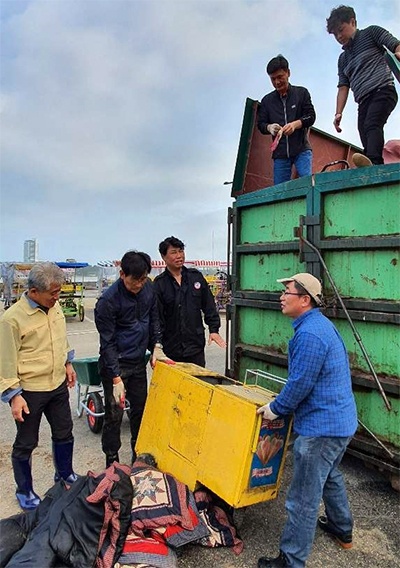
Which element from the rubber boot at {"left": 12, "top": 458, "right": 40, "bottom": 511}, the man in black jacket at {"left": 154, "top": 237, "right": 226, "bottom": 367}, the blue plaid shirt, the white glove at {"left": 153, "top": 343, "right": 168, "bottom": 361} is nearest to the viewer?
the blue plaid shirt

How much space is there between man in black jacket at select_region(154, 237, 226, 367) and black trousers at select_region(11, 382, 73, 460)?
3.45 feet

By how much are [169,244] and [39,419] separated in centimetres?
179

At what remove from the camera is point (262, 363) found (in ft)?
13.1

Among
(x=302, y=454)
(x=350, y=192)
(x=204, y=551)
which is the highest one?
(x=350, y=192)

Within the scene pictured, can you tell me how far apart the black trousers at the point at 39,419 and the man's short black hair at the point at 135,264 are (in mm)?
1011

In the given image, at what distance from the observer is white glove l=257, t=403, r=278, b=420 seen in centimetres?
240

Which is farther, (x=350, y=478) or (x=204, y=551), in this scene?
(x=350, y=478)

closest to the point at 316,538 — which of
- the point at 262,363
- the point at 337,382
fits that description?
the point at 337,382

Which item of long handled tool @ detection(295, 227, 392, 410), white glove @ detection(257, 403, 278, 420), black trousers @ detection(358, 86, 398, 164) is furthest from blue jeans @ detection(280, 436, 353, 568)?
black trousers @ detection(358, 86, 398, 164)

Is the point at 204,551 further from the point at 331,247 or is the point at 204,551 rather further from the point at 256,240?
the point at 256,240

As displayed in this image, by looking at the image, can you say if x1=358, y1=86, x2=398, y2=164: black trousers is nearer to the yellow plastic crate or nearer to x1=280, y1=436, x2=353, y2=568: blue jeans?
the yellow plastic crate

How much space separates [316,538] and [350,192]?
2320 millimetres

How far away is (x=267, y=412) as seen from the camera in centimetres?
242

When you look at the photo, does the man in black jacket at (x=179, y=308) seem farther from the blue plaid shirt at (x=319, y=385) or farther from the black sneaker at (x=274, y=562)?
the black sneaker at (x=274, y=562)
